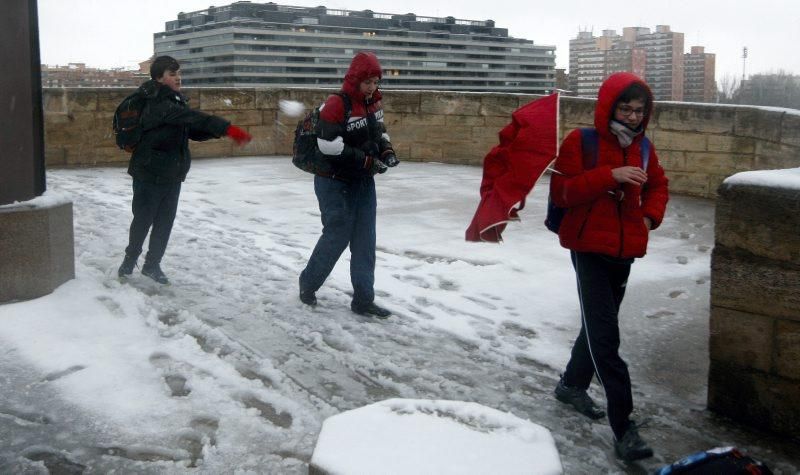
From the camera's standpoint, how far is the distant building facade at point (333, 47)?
195 feet

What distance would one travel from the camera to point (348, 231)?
215 inches

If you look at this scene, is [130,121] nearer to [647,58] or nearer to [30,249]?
[30,249]

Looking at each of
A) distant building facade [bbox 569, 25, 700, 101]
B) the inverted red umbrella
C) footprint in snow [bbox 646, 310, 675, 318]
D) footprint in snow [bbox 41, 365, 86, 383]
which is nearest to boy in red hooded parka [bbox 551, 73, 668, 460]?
the inverted red umbrella

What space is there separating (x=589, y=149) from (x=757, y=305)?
41.4 inches

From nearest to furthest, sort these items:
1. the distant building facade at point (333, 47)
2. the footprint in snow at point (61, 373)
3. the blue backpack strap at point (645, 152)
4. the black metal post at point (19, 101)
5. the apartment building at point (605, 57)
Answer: the blue backpack strap at point (645, 152)
the footprint in snow at point (61, 373)
the black metal post at point (19, 101)
the apartment building at point (605, 57)
the distant building facade at point (333, 47)

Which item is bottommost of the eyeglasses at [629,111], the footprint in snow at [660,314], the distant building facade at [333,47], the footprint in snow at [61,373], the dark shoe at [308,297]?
the footprint in snow at [660,314]

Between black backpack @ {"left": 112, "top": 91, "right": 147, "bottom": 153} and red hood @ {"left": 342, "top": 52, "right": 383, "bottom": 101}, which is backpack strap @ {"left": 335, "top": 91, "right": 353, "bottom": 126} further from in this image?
black backpack @ {"left": 112, "top": 91, "right": 147, "bottom": 153}

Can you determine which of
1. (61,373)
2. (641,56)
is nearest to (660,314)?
(61,373)

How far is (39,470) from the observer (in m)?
3.24

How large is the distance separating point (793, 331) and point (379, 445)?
222 centimetres

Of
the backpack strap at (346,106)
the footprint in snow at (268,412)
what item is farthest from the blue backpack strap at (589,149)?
the backpack strap at (346,106)

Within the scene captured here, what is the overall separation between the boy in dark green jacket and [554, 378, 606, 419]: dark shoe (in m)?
2.80

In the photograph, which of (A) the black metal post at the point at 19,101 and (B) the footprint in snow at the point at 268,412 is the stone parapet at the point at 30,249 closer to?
(A) the black metal post at the point at 19,101

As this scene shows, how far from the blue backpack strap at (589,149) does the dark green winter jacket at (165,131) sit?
2874mm
